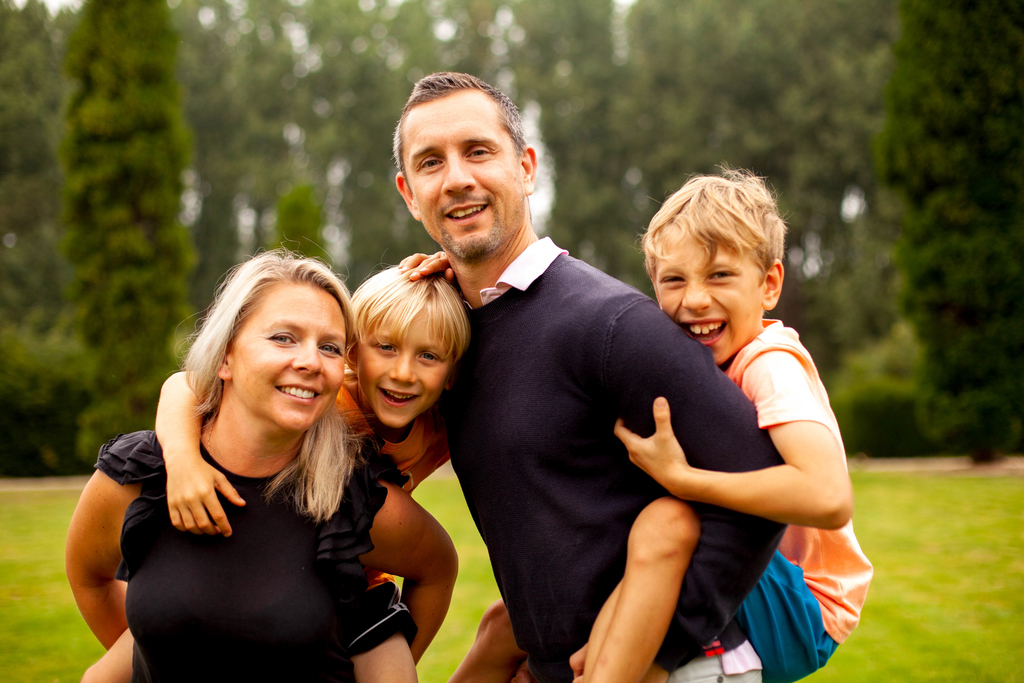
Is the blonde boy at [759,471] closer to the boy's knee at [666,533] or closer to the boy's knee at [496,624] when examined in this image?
the boy's knee at [666,533]

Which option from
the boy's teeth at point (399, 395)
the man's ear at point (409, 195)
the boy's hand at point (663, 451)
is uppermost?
the man's ear at point (409, 195)

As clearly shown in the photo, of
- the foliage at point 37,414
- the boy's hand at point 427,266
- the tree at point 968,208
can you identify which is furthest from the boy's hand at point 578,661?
the foliage at point 37,414

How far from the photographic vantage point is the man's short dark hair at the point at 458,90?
225 centimetres

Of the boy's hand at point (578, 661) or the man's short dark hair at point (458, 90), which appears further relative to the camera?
the man's short dark hair at point (458, 90)

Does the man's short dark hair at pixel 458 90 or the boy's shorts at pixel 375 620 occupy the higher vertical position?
the man's short dark hair at pixel 458 90

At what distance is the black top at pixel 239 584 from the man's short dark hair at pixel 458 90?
1144mm

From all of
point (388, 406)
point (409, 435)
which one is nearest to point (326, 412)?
point (388, 406)

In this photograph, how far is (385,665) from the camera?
2037 mm

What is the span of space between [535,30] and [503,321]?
28.7m

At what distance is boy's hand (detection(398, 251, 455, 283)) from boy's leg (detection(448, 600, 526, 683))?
1.05 meters

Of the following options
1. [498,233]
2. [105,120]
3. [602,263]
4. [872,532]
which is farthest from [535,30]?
[498,233]

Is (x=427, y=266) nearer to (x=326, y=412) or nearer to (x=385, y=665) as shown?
(x=326, y=412)

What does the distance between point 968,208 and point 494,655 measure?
1168 centimetres

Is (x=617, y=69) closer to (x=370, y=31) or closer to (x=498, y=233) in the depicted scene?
(x=370, y=31)
